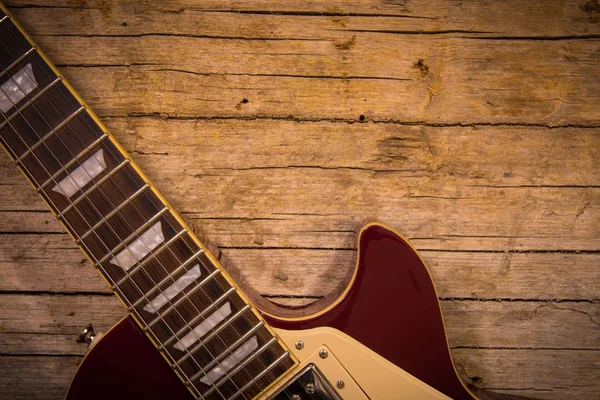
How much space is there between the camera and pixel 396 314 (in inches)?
→ 44.0

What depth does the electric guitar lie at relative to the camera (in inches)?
40.9

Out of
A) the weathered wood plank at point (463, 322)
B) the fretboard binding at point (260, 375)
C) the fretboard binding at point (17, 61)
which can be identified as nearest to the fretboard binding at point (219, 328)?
the fretboard binding at point (260, 375)

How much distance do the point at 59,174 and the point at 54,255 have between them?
470mm

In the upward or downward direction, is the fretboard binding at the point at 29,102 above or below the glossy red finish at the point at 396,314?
above

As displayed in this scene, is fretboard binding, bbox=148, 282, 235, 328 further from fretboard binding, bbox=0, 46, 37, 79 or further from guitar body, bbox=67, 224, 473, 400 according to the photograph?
fretboard binding, bbox=0, 46, 37, 79

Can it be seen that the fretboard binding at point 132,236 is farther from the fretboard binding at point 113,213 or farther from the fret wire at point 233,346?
the fret wire at point 233,346

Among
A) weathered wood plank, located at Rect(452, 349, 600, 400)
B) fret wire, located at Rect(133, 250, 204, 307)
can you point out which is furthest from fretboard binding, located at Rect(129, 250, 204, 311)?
weathered wood plank, located at Rect(452, 349, 600, 400)

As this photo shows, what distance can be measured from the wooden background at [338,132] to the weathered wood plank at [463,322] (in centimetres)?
3

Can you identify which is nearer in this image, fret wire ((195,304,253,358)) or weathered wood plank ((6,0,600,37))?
fret wire ((195,304,253,358))

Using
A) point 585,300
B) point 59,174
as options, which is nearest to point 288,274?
point 59,174

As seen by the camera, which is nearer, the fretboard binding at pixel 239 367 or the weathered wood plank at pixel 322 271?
the fretboard binding at pixel 239 367

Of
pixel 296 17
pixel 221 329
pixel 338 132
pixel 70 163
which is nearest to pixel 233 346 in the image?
pixel 221 329

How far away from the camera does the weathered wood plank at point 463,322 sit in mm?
1385

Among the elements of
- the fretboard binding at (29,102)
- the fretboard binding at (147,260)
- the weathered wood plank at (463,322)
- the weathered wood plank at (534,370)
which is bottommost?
the weathered wood plank at (534,370)
